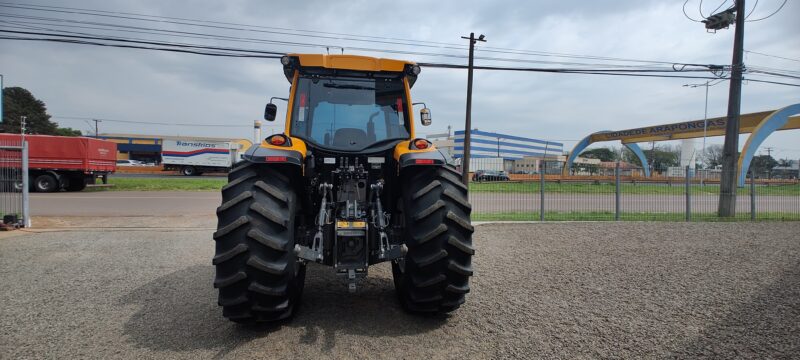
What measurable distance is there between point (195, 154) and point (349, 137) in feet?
125

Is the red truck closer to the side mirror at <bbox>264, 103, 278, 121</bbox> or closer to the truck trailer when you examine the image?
the truck trailer

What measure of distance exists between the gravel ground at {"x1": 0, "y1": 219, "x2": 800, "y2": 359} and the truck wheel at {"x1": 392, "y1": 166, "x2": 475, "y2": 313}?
0.32m

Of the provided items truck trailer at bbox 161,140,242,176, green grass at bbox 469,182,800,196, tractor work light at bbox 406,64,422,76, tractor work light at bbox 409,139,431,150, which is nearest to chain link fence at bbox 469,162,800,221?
green grass at bbox 469,182,800,196

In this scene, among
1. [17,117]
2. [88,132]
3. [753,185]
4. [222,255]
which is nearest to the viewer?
[222,255]

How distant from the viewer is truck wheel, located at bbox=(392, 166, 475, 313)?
3.42 metres

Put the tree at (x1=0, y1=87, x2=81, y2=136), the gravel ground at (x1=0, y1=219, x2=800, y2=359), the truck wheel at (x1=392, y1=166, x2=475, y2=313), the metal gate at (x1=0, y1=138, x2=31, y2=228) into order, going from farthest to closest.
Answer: the tree at (x1=0, y1=87, x2=81, y2=136)
the metal gate at (x1=0, y1=138, x2=31, y2=228)
the truck wheel at (x1=392, y1=166, x2=475, y2=313)
the gravel ground at (x1=0, y1=219, x2=800, y2=359)

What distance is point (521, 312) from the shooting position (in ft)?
13.4

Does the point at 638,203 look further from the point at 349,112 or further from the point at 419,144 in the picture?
the point at 349,112

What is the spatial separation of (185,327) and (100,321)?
85 centimetres

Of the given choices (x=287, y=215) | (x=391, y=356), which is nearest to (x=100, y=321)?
(x=287, y=215)

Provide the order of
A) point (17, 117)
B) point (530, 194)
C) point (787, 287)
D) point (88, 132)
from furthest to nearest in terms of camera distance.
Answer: point (88, 132) < point (17, 117) < point (530, 194) < point (787, 287)

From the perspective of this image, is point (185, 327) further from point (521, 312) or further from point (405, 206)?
point (521, 312)

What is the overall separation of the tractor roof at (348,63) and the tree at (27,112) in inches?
2624

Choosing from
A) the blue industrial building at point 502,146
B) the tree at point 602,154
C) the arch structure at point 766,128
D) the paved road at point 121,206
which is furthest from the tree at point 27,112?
the tree at point 602,154
